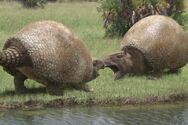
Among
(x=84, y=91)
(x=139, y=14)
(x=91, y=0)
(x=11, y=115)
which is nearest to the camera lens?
(x=11, y=115)

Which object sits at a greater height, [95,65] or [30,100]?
[95,65]

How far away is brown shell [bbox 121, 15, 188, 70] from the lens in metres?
13.1

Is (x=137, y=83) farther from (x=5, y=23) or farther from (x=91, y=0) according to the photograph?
(x=91, y=0)

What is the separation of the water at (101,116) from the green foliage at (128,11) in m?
8.52

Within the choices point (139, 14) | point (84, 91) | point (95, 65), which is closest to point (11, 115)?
point (84, 91)

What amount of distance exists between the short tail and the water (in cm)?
97

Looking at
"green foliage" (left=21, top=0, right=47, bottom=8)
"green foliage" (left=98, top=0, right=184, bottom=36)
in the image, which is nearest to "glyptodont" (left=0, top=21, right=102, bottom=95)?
"green foliage" (left=98, top=0, right=184, bottom=36)

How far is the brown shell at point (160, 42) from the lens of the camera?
1313 centimetres

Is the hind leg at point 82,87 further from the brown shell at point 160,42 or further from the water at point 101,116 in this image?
the brown shell at point 160,42

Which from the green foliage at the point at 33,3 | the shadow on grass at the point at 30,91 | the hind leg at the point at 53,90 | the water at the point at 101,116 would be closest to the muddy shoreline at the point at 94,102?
the water at the point at 101,116

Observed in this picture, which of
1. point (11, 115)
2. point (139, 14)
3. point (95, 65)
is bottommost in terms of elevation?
point (11, 115)

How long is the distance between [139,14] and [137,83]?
6975 mm

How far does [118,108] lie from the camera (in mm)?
10977

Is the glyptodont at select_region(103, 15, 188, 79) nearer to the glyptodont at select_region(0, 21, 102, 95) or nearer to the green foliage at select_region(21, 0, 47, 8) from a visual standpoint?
the glyptodont at select_region(0, 21, 102, 95)
